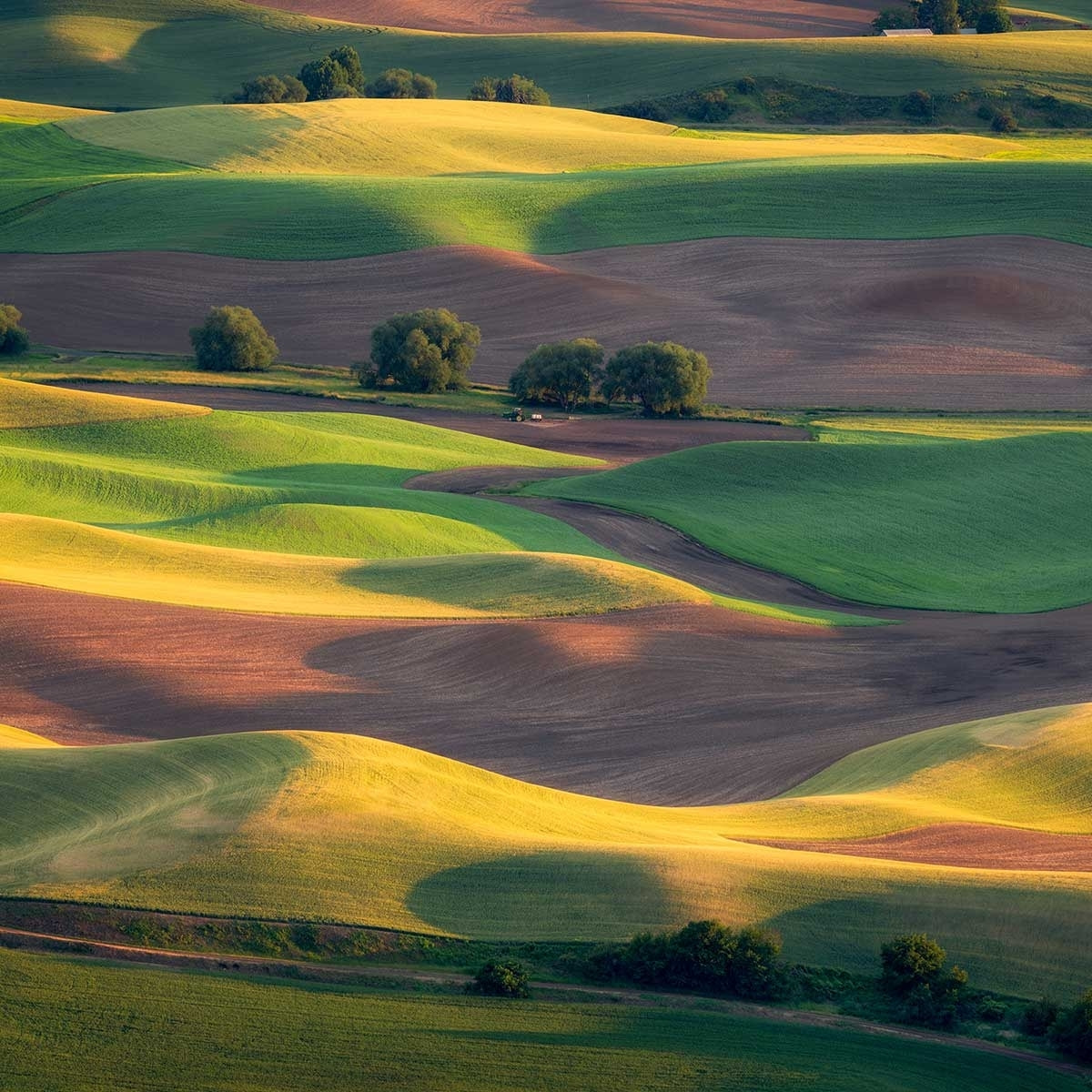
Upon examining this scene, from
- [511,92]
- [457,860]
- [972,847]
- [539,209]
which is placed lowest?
[972,847]


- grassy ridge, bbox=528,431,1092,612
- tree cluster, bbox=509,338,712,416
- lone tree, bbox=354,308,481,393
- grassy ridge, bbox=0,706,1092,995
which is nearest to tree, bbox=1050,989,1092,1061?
grassy ridge, bbox=0,706,1092,995

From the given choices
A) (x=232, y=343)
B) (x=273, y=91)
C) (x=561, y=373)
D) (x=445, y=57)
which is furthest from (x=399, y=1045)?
(x=445, y=57)

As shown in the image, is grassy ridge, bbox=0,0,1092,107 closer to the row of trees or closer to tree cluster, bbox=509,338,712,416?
the row of trees

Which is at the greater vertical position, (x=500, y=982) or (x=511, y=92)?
(x=511, y=92)

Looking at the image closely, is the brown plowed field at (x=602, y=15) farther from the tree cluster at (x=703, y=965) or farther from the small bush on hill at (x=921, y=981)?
the small bush on hill at (x=921, y=981)

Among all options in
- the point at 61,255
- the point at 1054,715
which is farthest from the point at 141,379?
the point at 1054,715

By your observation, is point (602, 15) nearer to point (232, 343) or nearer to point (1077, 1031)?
point (232, 343)

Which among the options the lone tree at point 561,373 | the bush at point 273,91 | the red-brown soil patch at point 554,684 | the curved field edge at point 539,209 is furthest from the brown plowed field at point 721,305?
the bush at point 273,91
